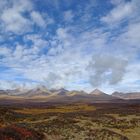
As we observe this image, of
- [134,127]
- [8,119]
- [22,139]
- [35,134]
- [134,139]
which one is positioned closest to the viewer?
[22,139]

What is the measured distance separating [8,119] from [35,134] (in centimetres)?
1703

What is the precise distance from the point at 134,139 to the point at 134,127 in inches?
328

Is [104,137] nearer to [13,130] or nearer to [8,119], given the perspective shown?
[13,130]

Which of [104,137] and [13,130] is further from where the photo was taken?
[104,137]

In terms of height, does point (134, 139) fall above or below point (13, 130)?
below

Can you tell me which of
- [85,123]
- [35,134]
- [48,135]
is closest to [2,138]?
[35,134]

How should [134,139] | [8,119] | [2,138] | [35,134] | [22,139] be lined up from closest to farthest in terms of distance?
[2,138] < [22,139] < [35,134] < [134,139] < [8,119]

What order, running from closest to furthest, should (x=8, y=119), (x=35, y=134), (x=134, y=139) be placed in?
(x=35, y=134) < (x=134, y=139) < (x=8, y=119)

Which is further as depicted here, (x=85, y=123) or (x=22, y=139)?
(x=85, y=123)

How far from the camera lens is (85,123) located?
3919 cm

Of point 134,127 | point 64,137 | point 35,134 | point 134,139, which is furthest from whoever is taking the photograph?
point 134,127

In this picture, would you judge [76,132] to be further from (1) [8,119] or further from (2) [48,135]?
(1) [8,119]

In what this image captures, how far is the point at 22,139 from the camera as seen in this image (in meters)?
23.0

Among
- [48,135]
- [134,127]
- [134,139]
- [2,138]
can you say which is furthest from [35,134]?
[134,127]
